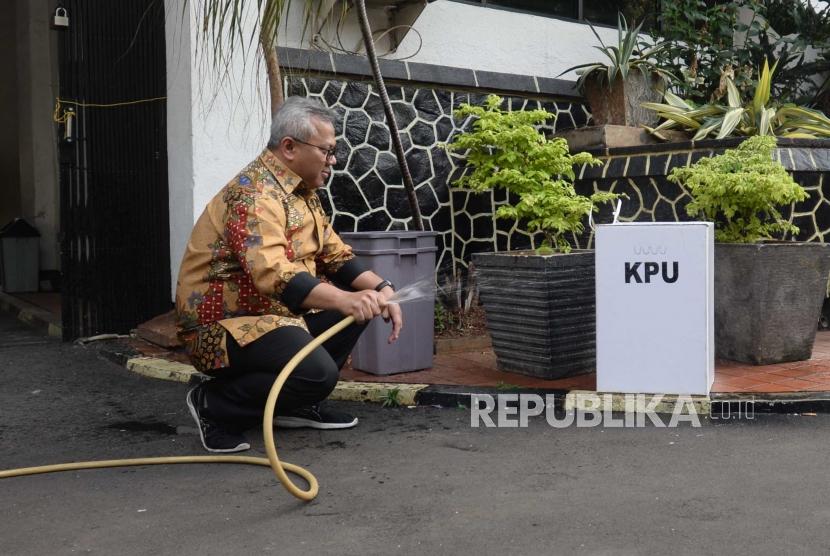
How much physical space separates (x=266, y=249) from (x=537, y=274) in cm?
240

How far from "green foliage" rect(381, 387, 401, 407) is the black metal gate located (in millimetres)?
3088

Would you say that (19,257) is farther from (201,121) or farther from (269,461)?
(269,461)

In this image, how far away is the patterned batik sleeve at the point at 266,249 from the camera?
4469mm

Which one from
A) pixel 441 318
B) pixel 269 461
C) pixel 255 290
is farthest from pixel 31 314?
pixel 269 461

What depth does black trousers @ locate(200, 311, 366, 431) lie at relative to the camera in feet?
15.6

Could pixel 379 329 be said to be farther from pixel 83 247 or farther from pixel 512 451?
pixel 83 247

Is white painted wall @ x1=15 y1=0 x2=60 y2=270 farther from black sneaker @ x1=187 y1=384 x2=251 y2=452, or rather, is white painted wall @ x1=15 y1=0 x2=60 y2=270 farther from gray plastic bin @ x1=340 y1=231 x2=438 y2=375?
black sneaker @ x1=187 y1=384 x2=251 y2=452

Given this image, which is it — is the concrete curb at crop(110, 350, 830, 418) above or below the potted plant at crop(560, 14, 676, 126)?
below

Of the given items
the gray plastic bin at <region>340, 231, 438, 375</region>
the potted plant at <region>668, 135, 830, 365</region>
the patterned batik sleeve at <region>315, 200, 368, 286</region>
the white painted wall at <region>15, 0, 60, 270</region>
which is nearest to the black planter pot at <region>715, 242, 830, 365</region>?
the potted plant at <region>668, 135, 830, 365</region>

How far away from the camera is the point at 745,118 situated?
30.0 feet

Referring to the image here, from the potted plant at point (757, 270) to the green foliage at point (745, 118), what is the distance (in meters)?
1.97

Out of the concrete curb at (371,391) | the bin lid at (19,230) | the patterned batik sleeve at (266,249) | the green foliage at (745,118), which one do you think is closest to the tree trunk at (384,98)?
the concrete curb at (371,391)

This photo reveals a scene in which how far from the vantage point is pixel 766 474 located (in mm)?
4367

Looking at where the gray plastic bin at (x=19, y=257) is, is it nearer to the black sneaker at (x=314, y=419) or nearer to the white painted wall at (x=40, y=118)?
the white painted wall at (x=40, y=118)
